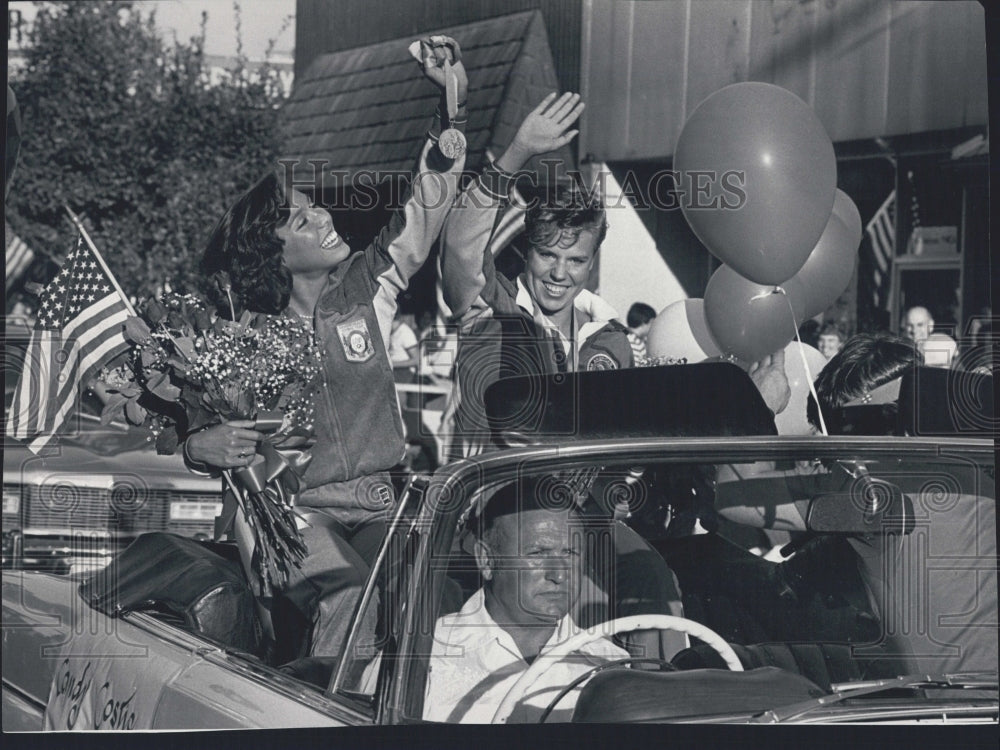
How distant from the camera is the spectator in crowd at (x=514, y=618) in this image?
2303 mm

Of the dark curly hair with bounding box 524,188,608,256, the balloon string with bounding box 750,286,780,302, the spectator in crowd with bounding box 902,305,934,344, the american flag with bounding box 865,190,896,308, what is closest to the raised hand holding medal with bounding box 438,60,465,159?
the dark curly hair with bounding box 524,188,608,256

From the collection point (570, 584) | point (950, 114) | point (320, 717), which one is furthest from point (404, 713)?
point (950, 114)

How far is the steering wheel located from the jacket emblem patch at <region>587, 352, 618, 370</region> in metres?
0.99

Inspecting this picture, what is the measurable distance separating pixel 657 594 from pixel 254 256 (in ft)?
4.48

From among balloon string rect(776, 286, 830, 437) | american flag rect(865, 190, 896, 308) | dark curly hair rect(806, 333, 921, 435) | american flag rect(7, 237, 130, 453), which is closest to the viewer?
american flag rect(7, 237, 130, 453)

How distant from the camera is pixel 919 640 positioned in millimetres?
2664

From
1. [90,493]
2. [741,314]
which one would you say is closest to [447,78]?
[741,314]

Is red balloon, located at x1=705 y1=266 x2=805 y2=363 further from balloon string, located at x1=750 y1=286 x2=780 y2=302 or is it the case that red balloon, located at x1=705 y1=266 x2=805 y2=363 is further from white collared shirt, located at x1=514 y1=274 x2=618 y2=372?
white collared shirt, located at x1=514 y1=274 x2=618 y2=372

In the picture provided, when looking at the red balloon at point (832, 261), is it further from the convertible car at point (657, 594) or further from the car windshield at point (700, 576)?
the car windshield at point (700, 576)

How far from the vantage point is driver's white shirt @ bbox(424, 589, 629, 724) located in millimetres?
2281

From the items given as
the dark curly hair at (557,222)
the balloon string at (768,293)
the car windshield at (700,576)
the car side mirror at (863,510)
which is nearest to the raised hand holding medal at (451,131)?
the dark curly hair at (557,222)

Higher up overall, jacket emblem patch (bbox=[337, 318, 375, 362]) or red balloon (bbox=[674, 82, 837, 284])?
red balloon (bbox=[674, 82, 837, 284])

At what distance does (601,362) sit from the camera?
341 centimetres

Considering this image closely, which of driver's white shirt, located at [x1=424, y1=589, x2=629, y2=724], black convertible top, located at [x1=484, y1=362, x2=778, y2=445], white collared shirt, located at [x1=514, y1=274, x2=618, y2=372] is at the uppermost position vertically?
white collared shirt, located at [x1=514, y1=274, x2=618, y2=372]
